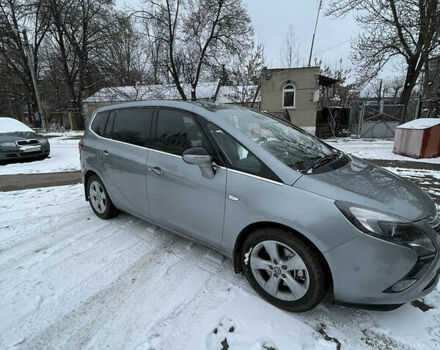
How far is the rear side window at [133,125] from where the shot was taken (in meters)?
2.88

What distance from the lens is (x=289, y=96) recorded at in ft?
52.7

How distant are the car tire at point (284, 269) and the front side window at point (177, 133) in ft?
3.21

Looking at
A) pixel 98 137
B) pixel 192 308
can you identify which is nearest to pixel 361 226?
pixel 192 308

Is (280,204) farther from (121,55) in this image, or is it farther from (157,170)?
(121,55)

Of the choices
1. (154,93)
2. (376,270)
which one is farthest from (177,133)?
(154,93)

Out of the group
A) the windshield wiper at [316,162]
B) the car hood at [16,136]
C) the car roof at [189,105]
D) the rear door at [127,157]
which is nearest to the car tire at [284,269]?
the windshield wiper at [316,162]

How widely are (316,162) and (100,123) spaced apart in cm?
300

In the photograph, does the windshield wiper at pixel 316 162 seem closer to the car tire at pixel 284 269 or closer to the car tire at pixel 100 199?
the car tire at pixel 284 269

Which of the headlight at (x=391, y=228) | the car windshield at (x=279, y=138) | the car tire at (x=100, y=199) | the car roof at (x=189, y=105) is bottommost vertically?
the car tire at (x=100, y=199)

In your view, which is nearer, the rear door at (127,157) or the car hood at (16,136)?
the rear door at (127,157)

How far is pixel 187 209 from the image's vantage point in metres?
2.45

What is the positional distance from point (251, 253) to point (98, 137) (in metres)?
2.71

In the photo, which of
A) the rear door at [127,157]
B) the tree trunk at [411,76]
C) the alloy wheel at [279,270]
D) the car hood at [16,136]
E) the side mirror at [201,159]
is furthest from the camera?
the tree trunk at [411,76]

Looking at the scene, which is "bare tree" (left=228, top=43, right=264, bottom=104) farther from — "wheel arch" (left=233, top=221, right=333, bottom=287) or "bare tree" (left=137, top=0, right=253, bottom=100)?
"wheel arch" (left=233, top=221, right=333, bottom=287)
